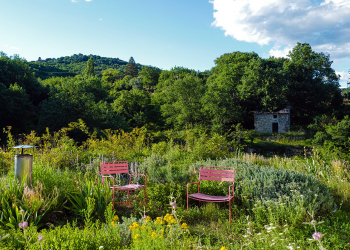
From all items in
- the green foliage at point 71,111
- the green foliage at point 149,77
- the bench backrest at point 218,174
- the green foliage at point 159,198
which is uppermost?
the green foliage at point 149,77

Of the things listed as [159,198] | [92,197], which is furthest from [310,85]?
[92,197]

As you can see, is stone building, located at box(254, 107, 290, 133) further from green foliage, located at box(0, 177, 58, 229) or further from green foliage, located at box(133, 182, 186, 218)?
green foliage, located at box(0, 177, 58, 229)

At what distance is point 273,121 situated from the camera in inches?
1058

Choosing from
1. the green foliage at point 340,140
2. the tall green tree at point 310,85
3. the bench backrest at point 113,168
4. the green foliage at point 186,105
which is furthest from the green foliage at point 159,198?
the tall green tree at point 310,85

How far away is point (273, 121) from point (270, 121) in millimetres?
303

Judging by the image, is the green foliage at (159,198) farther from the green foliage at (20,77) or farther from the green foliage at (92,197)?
the green foliage at (20,77)

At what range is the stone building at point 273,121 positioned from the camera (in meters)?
26.7

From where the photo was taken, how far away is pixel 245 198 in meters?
4.45

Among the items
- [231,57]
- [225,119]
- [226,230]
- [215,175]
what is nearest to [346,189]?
[215,175]

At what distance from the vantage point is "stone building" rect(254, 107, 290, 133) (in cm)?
2666

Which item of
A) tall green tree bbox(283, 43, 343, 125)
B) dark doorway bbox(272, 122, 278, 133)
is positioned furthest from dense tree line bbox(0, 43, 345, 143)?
dark doorway bbox(272, 122, 278, 133)

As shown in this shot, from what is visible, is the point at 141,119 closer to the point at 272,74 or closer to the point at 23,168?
the point at 272,74

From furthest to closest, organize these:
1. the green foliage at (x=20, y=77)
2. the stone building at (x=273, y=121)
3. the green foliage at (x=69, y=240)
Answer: the stone building at (x=273, y=121), the green foliage at (x=20, y=77), the green foliage at (x=69, y=240)

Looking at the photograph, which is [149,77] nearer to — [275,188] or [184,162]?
[184,162]
